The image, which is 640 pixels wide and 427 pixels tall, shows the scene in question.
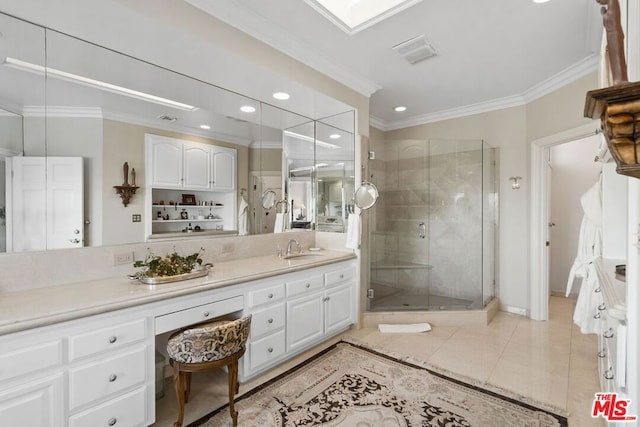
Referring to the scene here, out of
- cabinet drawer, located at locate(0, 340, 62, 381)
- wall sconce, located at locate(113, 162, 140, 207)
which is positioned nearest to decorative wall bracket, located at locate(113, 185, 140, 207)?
wall sconce, located at locate(113, 162, 140, 207)

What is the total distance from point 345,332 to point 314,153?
212cm

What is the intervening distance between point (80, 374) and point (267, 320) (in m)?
1.16

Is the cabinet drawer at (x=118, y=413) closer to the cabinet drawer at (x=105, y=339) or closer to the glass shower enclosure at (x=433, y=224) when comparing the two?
the cabinet drawer at (x=105, y=339)

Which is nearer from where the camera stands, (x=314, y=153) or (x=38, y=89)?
(x=38, y=89)

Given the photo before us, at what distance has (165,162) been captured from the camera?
248 cm

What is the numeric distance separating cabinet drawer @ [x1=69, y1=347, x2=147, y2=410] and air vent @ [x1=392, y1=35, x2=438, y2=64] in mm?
2938

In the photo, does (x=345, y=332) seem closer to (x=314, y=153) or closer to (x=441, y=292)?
(x=441, y=292)

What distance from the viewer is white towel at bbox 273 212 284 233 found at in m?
3.27

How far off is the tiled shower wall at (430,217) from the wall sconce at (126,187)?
8.81ft

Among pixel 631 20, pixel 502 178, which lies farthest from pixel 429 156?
pixel 631 20

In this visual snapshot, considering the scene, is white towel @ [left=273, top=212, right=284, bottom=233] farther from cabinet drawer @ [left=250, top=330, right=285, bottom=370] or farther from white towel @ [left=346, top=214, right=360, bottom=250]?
cabinet drawer @ [left=250, top=330, right=285, bottom=370]

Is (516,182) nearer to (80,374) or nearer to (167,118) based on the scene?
(167,118)

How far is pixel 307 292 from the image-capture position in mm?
2689

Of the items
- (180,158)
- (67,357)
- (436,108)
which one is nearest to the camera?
(67,357)
